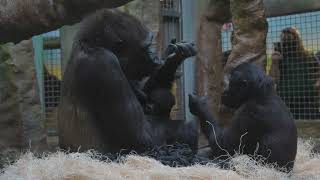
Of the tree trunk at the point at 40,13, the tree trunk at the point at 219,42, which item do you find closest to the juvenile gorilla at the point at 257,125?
the tree trunk at the point at 40,13

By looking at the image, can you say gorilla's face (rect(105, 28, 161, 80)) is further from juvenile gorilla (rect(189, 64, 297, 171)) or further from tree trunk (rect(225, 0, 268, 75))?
tree trunk (rect(225, 0, 268, 75))

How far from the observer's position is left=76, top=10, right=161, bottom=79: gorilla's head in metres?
3.14

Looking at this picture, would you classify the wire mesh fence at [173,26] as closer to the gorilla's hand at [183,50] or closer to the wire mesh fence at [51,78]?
the wire mesh fence at [51,78]

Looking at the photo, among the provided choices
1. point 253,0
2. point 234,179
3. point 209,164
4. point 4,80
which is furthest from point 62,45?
point 234,179

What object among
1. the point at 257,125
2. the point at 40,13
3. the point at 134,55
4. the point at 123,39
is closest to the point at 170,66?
the point at 134,55

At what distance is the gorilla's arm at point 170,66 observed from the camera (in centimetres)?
339

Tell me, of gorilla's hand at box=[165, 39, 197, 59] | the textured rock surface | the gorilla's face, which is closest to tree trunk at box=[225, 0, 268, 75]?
gorilla's hand at box=[165, 39, 197, 59]

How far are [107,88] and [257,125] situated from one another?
862 mm

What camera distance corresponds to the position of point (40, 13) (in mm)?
2771

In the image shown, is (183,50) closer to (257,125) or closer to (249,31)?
(257,125)

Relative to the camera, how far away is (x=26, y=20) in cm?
282

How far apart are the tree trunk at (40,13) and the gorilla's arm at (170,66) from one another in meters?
0.73

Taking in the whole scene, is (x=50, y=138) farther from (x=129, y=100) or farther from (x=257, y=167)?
(x=257, y=167)

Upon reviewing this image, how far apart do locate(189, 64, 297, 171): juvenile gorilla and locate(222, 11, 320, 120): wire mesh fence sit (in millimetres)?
2673
